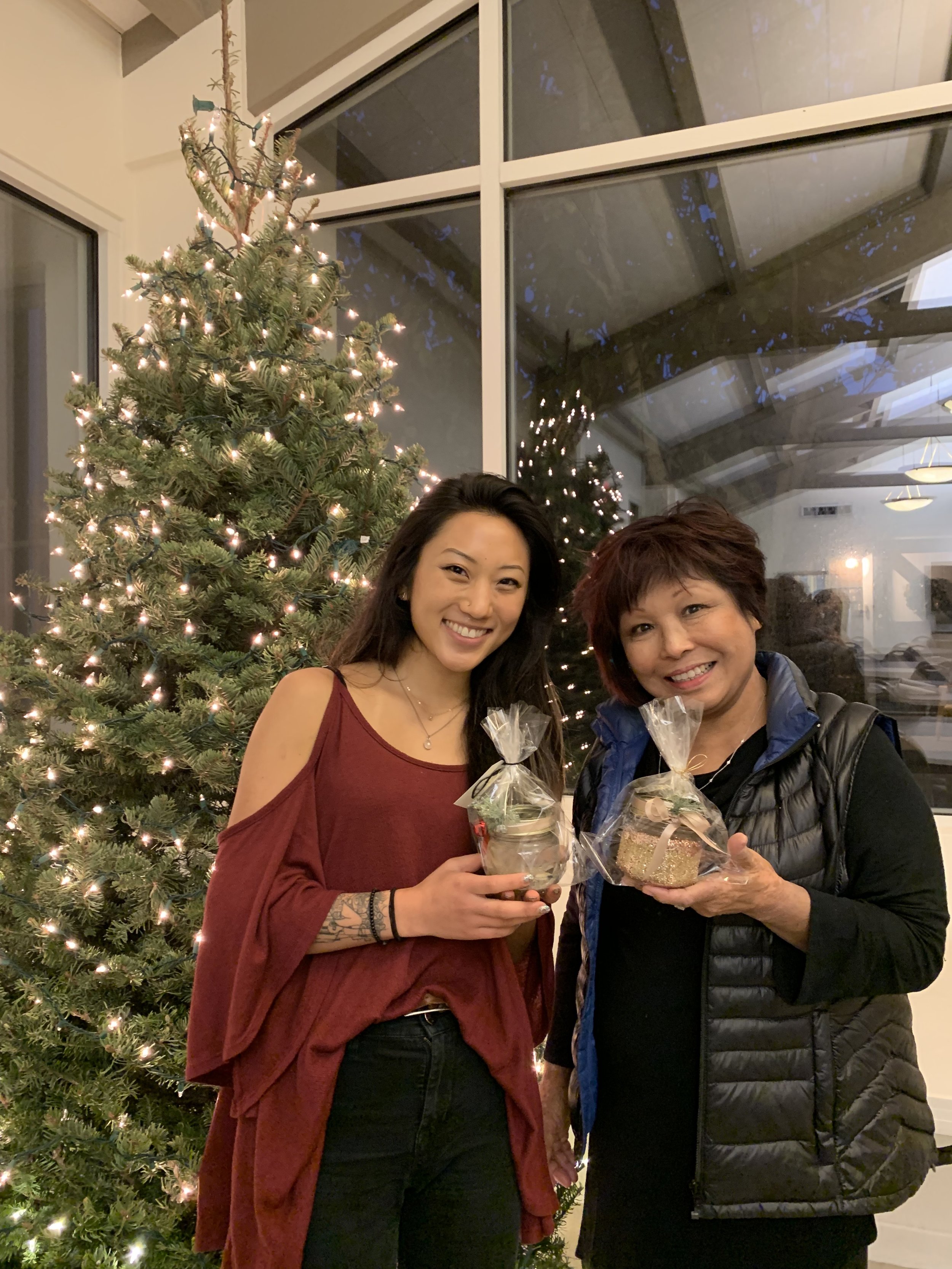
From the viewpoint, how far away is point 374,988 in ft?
3.74

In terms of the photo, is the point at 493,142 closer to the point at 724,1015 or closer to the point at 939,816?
the point at 939,816

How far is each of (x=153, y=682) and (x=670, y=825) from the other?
1.30m

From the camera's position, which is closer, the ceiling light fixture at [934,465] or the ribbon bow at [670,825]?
the ribbon bow at [670,825]

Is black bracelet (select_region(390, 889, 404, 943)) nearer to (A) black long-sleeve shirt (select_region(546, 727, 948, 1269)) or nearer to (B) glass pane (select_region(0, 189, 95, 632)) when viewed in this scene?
(A) black long-sleeve shirt (select_region(546, 727, 948, 1269))

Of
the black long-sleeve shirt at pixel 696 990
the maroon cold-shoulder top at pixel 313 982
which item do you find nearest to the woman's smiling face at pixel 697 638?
the black long-sleeve shirt at pixel 696 990

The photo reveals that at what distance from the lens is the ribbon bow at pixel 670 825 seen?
1.09 meters

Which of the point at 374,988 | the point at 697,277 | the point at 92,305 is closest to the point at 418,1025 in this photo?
the point at 374,988

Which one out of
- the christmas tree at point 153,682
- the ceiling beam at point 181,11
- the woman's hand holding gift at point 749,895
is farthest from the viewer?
the ceiling beam at point 181,11

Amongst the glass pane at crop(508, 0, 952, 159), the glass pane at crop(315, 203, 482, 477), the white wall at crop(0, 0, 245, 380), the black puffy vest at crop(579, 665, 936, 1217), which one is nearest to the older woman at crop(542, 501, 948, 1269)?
the black puffy vest at crop(579, 665, 936, 1217)

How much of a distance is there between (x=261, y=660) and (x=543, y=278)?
238cm

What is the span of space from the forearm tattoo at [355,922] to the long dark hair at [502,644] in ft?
0.91

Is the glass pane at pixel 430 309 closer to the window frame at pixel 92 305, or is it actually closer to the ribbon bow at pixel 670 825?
the window frame at pixel 92 305

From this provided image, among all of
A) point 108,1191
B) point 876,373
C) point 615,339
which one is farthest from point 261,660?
point 876,373

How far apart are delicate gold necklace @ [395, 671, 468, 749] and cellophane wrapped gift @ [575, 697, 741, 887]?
0.27m
